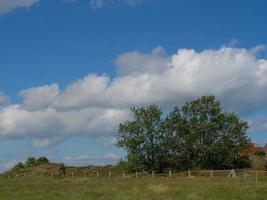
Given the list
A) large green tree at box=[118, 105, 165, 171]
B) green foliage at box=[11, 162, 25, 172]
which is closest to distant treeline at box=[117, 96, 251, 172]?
large green tree at box=[118, 105, 165, 171]

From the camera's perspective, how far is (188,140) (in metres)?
101

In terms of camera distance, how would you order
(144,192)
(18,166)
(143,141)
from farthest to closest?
1. (18,166)
2. (143,141)
3. (144,192)

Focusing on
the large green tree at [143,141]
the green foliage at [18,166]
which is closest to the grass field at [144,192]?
the large green tree at [143,141]

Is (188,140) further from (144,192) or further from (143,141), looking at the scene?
(144,192)

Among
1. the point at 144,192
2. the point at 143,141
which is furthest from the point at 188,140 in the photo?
the point at 144,192

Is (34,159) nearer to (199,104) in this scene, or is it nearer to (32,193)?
(199,104)

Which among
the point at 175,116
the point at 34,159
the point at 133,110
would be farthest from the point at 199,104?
the point at 34,159

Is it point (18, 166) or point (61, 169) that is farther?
point (18, 166)

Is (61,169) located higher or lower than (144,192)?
higher

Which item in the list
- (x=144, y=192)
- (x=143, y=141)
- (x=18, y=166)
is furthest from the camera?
(x=18, y=166)

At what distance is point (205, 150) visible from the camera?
98.6 m

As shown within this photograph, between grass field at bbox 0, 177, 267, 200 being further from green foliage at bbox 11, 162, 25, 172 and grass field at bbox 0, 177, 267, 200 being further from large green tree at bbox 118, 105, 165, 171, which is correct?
green foliage at bbox 11, 162, 25, 172

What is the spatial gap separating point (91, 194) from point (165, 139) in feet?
158

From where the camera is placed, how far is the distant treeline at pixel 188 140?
327ft
